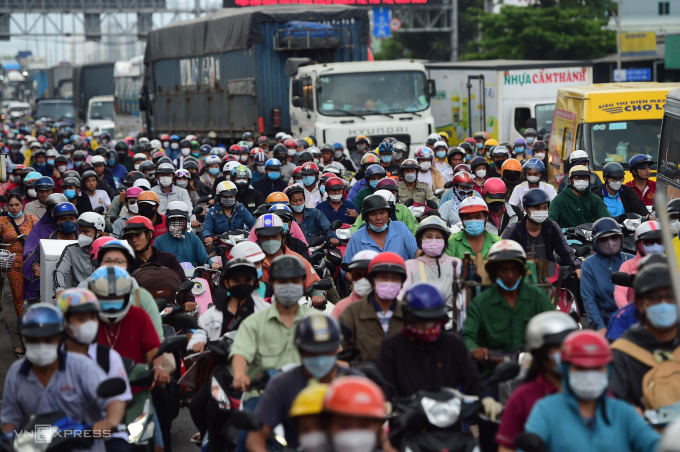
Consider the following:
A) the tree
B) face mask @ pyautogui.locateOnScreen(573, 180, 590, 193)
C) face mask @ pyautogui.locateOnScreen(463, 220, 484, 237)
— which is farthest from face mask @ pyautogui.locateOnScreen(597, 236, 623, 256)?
the tree

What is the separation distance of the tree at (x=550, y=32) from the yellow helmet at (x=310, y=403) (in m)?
46.7

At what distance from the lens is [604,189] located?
41.9ft

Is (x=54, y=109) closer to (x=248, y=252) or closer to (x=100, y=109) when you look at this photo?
(x=100, y=109)

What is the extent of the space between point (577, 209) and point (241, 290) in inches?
219

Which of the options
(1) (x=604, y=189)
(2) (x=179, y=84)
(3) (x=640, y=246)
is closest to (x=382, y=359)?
(3) (x=640, y=246)

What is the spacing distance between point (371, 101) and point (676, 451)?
68.3 ft

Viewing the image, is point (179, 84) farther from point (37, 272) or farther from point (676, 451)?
point (676, 451)

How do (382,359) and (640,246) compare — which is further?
(640,246)

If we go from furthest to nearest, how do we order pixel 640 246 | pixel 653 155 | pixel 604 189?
pixel 653 155
pixel 604 189
pixel 640 246

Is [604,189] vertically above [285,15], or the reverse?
A: [285,15]

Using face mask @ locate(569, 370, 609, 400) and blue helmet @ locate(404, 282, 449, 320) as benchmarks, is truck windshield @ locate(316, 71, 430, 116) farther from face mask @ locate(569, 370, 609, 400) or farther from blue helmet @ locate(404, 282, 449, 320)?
face mask @ locate(569, 370, 609, 400)

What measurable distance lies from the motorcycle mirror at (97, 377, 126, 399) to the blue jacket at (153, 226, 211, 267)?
17.0ft

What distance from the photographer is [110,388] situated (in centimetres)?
541

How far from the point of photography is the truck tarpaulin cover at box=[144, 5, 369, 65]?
2692 cm
